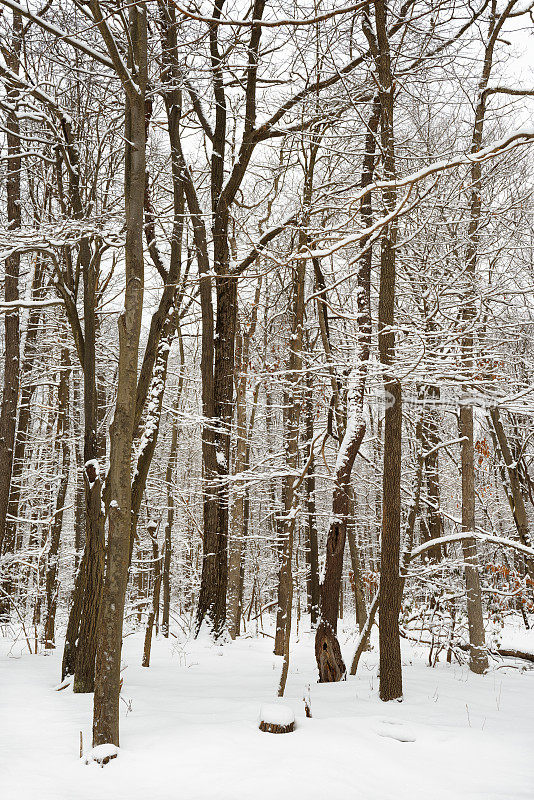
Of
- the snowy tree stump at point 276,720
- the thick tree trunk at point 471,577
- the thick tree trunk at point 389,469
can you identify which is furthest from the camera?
the thick tree trunk at point 471,577

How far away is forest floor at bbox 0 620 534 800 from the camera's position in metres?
4.04

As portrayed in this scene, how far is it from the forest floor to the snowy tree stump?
0.09m

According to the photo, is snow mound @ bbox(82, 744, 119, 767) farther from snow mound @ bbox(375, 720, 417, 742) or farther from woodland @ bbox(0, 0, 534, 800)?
snow mound @ bbox(375, 720, 417, 742)

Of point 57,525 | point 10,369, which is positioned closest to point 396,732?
point 10,369

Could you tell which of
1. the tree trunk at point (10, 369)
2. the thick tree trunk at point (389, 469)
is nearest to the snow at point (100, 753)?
the thick tree trunk at point (389, 469)

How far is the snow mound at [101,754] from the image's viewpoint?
170 inches

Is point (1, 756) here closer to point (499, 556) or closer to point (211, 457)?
point (211, 457)

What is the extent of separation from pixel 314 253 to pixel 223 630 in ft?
26.0

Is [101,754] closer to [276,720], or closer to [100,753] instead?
[100,753]

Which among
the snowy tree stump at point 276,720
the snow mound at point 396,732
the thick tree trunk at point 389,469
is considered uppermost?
the thick tree trunk at point 389,469

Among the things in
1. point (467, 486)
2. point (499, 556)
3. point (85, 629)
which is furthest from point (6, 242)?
point (499, 556)

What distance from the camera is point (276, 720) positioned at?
4.97m

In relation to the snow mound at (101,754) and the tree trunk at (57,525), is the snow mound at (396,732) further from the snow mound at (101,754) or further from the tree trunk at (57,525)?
the tree trunk at (57,525)

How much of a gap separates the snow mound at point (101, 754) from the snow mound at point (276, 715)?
4.09ft
